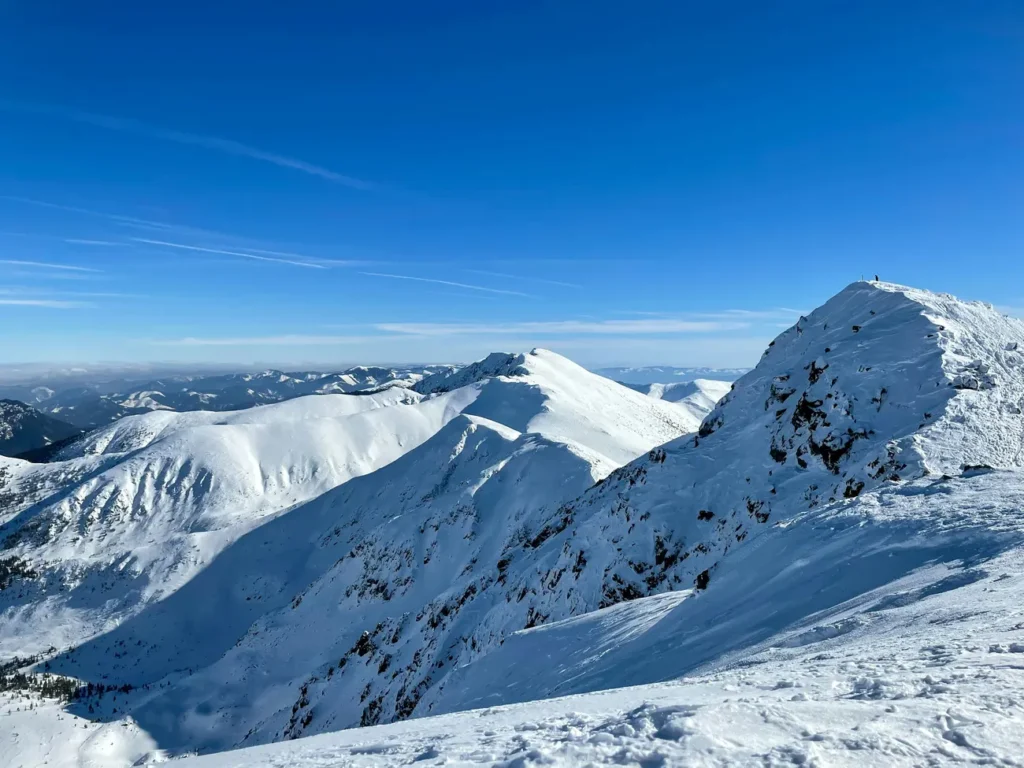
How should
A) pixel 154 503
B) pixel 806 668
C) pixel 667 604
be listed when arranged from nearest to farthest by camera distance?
pixel 806 668
pixel 667 604
pixel 154 503

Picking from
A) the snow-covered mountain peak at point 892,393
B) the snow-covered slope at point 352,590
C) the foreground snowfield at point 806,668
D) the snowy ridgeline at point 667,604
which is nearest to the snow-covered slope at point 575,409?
the snow-covered slope at point 352,590

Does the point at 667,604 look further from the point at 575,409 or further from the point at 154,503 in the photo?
the point at 154,503

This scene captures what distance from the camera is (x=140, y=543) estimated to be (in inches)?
4847

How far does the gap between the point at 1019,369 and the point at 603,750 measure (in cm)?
3239

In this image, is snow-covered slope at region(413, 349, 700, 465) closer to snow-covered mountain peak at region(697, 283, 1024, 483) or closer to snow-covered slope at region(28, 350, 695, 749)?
snow-covered slope at region(28, 350, 695, 749)

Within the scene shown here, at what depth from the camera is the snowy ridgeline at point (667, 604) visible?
7.70 m

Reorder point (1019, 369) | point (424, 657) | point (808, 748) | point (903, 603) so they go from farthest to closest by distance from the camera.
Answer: point (424, 657)
point (1019, 369)
point (903, 603)
point (808, 748)

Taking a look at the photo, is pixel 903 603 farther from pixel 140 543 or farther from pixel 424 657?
pixel 140 543

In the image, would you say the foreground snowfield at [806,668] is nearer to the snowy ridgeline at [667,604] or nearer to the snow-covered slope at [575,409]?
the snowy ridgeline at [667,604]

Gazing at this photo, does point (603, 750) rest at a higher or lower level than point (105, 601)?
higher

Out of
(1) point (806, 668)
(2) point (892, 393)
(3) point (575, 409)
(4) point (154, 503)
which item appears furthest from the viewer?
(3) point (575, 409)

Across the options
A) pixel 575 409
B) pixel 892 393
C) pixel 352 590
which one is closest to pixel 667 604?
pixel 892 393

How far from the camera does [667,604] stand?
808 inches

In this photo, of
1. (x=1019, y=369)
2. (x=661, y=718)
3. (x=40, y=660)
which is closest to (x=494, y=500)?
(x=1019, y=369)
